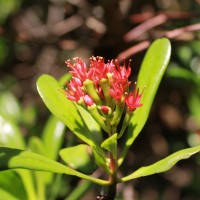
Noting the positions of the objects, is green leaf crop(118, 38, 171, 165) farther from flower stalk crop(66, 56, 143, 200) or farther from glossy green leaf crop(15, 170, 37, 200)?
glossy green leaf crop(15, 170, 37, 200)

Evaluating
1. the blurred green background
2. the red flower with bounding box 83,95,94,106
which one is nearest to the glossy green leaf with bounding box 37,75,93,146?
the red flower with bounding box 83,95,94,106

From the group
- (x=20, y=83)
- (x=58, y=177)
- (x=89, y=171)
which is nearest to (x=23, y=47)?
(x=20, y=83)

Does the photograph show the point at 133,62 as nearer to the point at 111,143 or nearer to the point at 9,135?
the point at 9,135

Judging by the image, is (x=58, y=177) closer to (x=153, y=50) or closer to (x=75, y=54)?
(x=153, y=50)

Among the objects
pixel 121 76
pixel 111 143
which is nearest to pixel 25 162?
pixel 111 143

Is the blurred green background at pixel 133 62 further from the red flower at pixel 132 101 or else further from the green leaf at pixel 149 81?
the red flower at pixel 132 101

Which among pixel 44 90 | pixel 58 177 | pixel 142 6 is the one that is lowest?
pixel 58 177
